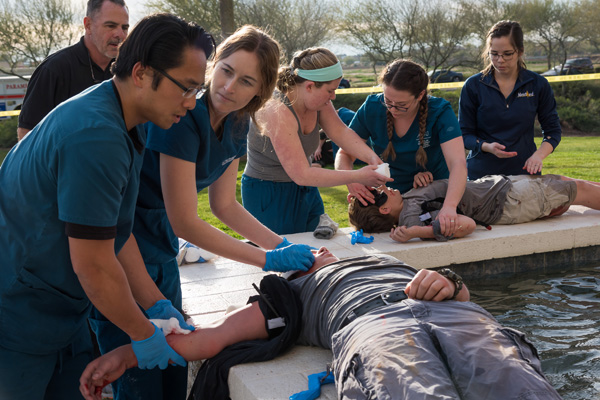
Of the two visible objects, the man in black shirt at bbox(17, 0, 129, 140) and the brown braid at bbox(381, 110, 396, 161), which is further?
the brown braid at bbox(381, 110, 396, 161)

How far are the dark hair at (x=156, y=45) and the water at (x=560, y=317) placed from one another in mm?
2372

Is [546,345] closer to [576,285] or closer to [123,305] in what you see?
[576,285]

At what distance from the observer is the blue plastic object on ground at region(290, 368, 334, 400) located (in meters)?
2.45

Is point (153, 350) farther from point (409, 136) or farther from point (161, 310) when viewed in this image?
point (409, 136)

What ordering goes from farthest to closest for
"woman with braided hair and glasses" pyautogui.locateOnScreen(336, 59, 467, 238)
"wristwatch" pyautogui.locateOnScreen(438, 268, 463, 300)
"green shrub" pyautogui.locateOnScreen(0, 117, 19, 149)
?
"green shrub" pyautogui.locateOnScreen(0, 117, 19, 149) → "woman with braided hair and glasses" pyautogui.locateOnScreen(336, 59, 467, 238) → "wristwatch" pyautogui.locateOnScreen(438, 268, 463, 300)

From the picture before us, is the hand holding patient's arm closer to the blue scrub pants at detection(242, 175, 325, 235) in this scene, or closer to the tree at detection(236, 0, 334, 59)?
the blue scrub pants at detection(242, 175, 325, 235)

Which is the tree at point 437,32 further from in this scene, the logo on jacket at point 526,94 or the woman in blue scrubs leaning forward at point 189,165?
the woman in blue scrubs leaning forward at point 189,165

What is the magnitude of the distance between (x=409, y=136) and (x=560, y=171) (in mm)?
6228

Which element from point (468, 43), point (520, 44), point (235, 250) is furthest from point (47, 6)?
point (235, 250)

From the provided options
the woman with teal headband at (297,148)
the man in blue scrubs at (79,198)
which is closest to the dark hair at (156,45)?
the man in blue scrubs at (79,198)

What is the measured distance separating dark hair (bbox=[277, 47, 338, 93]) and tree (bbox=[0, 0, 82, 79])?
2255cm

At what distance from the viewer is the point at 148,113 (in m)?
1.88

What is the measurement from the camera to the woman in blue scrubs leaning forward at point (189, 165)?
8.46ft

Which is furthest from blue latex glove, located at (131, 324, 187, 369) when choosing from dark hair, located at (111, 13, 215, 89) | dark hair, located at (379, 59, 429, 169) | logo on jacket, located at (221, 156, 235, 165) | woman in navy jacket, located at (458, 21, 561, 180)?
woman in navy jacket, located at (458, 21, 561, 180)
